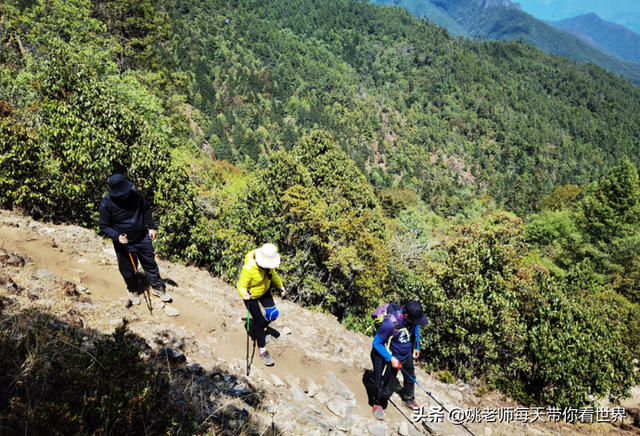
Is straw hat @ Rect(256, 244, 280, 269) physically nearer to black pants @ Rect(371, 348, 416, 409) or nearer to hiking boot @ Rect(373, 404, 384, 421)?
black pants @ Rect(371, 348, 416, 409)

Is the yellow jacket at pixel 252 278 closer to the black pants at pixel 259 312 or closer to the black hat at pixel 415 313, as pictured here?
the black pants at pixel 259 312

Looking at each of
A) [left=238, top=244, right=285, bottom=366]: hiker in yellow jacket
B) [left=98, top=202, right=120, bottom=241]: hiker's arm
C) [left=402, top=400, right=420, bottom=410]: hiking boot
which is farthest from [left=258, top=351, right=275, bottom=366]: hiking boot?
[left=98, top=202, right=120, bottom=241]: hiker's arm

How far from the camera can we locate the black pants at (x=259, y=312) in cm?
526

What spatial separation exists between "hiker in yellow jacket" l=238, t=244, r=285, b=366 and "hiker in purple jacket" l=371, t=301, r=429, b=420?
1.65m

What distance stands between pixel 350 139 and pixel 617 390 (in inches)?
5905

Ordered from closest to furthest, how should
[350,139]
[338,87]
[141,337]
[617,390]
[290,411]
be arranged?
[290,411], [141,337], [617,390], [350,139], [338,87]

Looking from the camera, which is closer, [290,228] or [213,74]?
[290,228]

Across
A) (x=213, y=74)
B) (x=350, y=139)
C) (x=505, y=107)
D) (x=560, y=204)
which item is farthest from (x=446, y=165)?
(x=213, y=74)

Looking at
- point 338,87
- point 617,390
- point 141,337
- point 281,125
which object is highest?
point 338,87

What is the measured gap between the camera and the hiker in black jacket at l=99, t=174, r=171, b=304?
4.99 metres

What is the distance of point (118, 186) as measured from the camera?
4.89 meters

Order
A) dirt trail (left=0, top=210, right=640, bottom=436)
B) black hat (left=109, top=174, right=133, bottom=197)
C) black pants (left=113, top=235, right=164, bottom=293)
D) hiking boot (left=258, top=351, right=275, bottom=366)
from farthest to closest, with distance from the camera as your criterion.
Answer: hiking boot (left=258, top=351, right=275, bottom=366) → black pants (left=113, top=235, right=164, bottom=293) → dirt trail (left=0, top=210, right=640, bottom=436) → black hat (left=109, top=174, right=133, bottom=197)

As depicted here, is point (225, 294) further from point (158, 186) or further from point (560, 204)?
point (560, 204)

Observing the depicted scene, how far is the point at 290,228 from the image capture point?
10.8 metres
